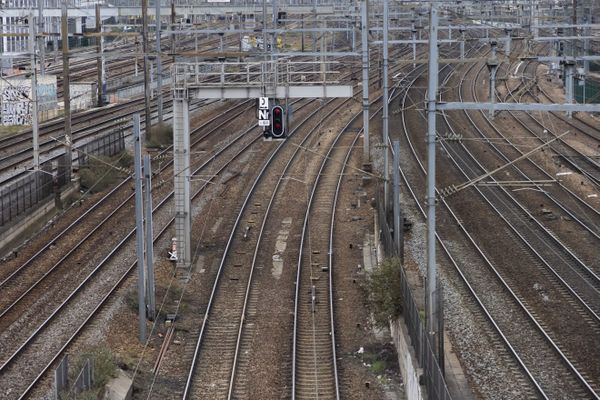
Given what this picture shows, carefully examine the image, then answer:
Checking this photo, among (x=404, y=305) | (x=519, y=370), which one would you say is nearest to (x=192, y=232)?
(x=404, y=305)

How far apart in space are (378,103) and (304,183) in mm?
17000

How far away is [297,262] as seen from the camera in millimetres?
22281

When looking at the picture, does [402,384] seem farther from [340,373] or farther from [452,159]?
[452,159]

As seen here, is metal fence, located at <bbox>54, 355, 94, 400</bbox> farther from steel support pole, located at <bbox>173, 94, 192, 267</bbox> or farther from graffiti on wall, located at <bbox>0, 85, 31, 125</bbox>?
graffiti on wall, located at <bbox>0, 85, 31, 125</bbox>

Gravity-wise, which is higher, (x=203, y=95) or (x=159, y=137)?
(x=203, y=95)

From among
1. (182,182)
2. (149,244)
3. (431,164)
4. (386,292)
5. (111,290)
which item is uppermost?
(431,164)

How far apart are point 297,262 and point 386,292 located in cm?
527

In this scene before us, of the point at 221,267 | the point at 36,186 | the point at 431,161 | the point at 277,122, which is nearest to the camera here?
the point at 431,161

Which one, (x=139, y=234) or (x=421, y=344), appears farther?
(x=139, y=234)

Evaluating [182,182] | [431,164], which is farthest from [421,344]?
[182,182]

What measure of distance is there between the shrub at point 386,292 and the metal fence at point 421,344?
268 millimetres

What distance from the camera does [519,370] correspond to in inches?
607

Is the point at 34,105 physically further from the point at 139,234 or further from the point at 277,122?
the point at 139,234

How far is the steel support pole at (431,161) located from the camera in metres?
13.3
